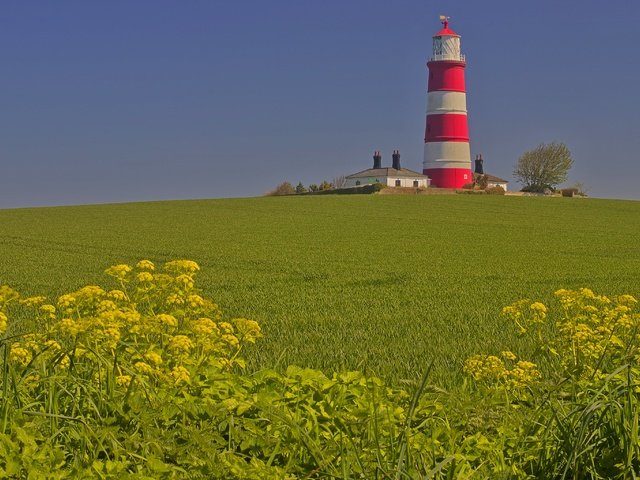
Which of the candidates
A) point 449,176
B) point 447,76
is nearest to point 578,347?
point 449,176

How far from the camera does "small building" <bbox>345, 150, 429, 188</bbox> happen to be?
94500mm

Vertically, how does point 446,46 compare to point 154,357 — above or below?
above

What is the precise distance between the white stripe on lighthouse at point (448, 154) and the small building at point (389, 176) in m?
16.5

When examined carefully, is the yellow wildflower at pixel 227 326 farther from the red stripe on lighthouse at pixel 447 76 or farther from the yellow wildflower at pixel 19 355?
the red stripe on lighthouse at pixel 447 76

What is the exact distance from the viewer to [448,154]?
74062mm

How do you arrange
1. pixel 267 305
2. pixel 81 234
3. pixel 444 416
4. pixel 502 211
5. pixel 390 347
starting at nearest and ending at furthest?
pixel 444 416 < pixel 390 347 < pixel 267 305 < pixel 81 234 < pixel 502 211

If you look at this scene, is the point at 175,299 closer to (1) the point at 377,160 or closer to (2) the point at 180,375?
(2) the point at 180,375

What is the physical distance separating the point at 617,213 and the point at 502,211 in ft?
29.3

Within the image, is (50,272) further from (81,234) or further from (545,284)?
(81,234)

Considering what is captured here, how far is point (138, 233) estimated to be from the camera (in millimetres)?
33688

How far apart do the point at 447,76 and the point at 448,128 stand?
4.92m

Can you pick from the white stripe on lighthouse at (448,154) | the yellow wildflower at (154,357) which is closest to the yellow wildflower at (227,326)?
the yellow wildflower at (154,357)

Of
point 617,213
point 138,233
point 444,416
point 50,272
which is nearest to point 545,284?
point 50,272

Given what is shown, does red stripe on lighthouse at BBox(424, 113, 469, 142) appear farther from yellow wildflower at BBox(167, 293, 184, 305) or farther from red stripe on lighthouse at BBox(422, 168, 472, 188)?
yellow wildflower at BBox(167, 293, 184, 305)
